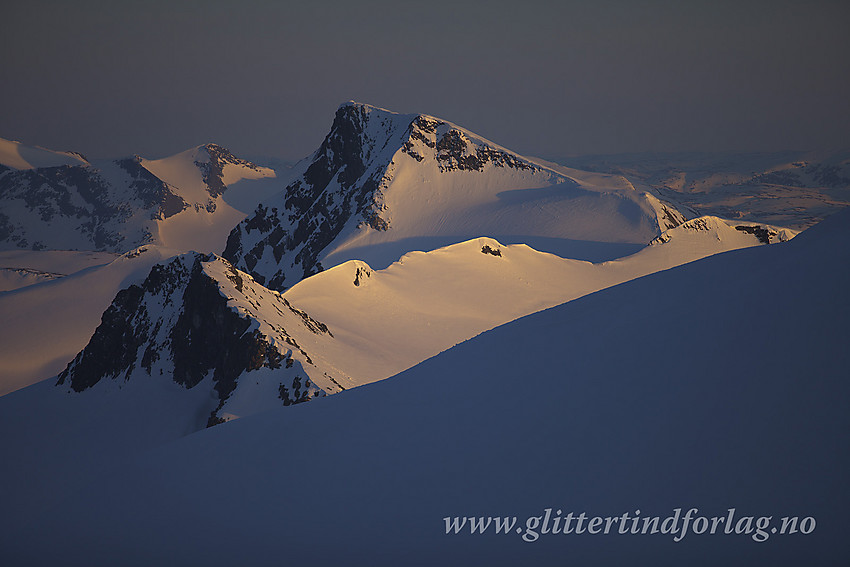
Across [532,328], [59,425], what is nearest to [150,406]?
[59,425]

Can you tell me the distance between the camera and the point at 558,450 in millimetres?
7477

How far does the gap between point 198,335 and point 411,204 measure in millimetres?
76814

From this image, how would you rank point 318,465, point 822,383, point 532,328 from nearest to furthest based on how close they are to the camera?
point 822,383 < point 318,465 < point 532,328

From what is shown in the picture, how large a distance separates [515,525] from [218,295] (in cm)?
3535

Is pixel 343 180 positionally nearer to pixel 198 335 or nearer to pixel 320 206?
pixel 320 206

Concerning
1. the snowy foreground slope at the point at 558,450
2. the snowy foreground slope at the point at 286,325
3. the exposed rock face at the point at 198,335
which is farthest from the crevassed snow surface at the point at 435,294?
the snowy foreground slope at the point at 558,450

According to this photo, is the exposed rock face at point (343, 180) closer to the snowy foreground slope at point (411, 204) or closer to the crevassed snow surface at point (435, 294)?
the snowy foreground slope at point (411, 204)

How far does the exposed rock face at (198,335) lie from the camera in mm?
34812

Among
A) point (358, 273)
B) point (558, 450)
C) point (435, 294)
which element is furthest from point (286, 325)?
point (558, 450)

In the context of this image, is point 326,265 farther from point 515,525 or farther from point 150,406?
point 515,525

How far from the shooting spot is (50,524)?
9.11m

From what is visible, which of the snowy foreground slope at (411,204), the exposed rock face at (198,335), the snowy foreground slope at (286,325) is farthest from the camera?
the snowy foreground slope at (411,204)

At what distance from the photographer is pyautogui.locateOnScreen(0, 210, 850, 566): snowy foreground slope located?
6.36 meters

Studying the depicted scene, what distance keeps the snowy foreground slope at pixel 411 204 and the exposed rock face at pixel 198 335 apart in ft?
139
